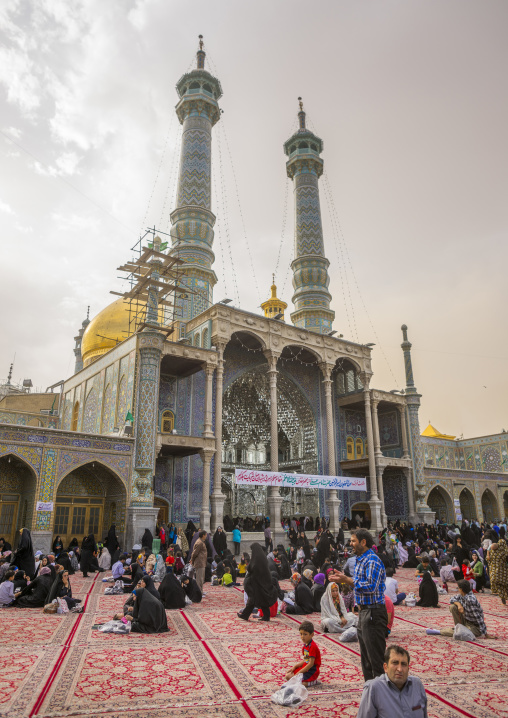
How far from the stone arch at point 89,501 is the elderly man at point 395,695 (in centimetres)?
1241

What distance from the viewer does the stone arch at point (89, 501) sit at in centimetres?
1430

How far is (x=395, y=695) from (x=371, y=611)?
1030 mm

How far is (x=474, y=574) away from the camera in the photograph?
30.7ft

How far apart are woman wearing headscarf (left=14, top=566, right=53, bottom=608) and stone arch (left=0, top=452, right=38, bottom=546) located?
6.25 meters

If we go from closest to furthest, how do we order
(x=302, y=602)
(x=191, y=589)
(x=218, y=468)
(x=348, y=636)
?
(x=348, y=636), (x=302, y=602), (x=191, y=589), (x=218, y=468)

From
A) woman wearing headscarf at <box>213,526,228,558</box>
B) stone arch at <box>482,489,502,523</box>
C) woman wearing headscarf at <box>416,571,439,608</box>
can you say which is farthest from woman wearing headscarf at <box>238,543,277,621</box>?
stone arch at <box>482,489,502,523</box>

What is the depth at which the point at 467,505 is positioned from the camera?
27.1 meters

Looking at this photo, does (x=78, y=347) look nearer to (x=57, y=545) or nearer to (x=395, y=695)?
(x=57, y=545)

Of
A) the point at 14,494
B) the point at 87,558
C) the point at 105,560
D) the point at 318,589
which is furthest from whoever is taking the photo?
the point at 14,494

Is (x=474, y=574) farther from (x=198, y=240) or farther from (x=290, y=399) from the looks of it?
(x=198, y=240)

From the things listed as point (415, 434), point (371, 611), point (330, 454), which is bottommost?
point (371, 611)

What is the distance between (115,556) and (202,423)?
19.6ft

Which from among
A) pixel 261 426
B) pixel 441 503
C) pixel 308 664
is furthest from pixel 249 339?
pixel 308 664

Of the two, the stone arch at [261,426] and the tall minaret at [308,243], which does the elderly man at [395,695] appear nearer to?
the stone arch at [261,426]
